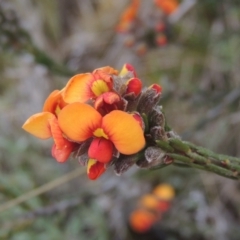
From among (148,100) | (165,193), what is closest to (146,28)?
(165,193)

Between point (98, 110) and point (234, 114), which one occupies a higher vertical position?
point (98, 110)

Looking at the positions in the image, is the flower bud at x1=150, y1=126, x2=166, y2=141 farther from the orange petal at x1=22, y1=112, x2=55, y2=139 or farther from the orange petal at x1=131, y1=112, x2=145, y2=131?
the orange petal at x1=22, y1=112, x2=55, y2=139

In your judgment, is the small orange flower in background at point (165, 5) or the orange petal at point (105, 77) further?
the small orange flower in background at point (165, 5)

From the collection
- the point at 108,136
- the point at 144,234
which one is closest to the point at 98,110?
the point at 108,136

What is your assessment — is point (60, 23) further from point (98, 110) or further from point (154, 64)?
point (98, 110)

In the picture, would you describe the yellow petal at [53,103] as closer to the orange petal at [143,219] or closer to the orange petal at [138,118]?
the orange petal at [138,118]

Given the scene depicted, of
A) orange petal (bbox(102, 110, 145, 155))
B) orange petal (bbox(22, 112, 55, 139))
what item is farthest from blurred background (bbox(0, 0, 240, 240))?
orange petal (bbox(102, 110, 145, 155))

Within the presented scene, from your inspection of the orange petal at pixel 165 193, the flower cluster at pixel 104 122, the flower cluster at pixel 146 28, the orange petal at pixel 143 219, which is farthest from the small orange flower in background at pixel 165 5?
the flower cluster at pixel 104 122
